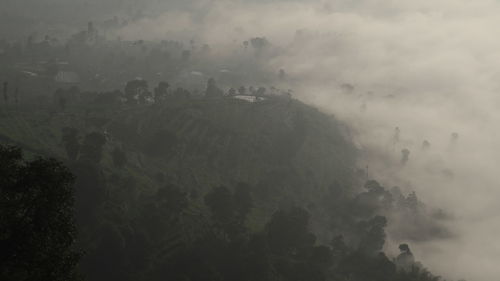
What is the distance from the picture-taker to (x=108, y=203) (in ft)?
641

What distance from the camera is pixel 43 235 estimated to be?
62281 mm

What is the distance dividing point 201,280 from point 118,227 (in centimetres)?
3807

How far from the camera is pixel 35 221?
208 ft

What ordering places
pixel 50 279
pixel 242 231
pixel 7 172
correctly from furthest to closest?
pixel 242 231, pixel 7 172, pixel 50 279

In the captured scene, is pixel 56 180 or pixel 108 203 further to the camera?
pixel 108 203

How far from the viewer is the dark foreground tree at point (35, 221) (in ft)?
195

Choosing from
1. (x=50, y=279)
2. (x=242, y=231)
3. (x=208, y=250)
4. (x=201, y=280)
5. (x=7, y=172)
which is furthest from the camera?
(x=242, y=231)

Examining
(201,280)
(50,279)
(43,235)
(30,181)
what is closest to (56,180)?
(30,181)

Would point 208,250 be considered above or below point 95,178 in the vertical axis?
below

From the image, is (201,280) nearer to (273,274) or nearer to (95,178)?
(273,274)

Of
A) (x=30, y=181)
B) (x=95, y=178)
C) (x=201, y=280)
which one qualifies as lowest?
(x=201, y=280)

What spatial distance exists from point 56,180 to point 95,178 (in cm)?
13525

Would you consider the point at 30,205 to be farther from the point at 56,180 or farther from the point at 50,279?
the point at 50,279

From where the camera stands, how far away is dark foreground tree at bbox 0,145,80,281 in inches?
2343
